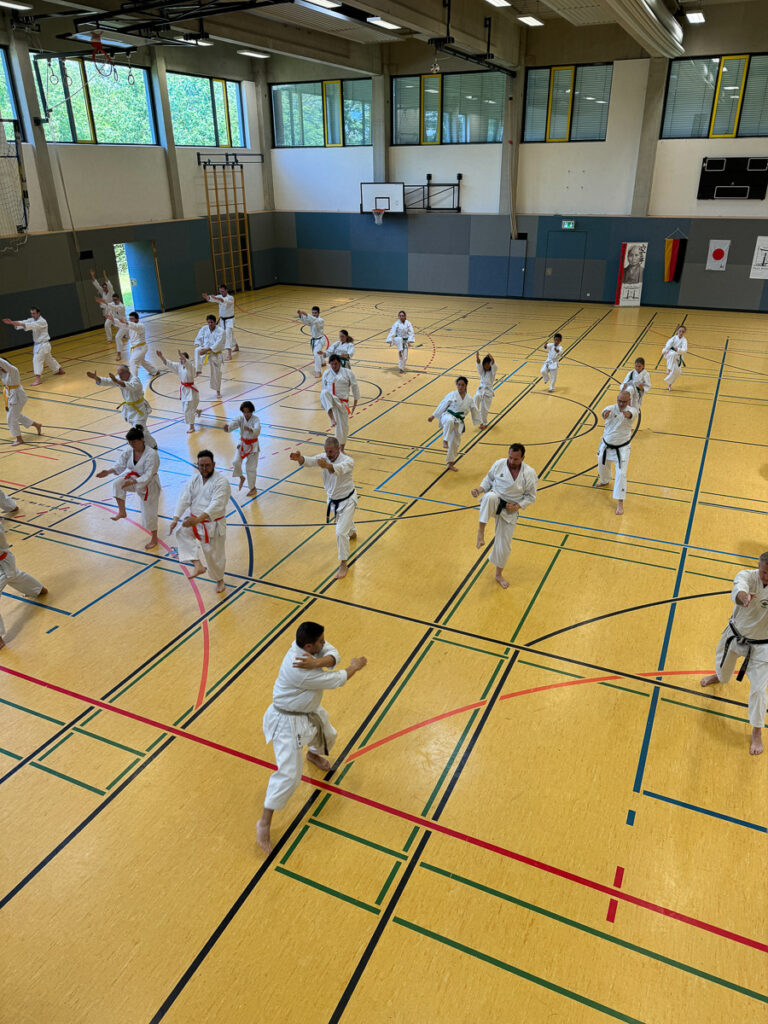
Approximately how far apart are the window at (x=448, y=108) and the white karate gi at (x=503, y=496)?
22174 millimetres

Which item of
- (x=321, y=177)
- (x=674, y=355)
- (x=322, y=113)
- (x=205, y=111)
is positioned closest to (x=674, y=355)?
(x=674, y=355)

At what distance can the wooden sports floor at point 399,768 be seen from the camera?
434cm

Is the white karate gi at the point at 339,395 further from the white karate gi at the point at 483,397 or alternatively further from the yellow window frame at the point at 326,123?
the yellow window frame at the point at 326,123

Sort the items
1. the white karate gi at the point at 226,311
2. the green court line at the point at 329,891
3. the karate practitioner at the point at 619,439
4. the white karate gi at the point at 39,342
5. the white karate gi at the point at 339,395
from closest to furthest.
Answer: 1. the green court line at the point at 329,891
2. the karate practitioner at the point at 619,439
3. the white karate gi at the point at 339,395
4. the white karate gi at the point at 39,342
5. the white karate gi at the point at 226,311

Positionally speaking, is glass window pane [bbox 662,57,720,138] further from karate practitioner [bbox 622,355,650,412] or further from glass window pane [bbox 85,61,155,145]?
glass window pane [bbox 85,61,155,145]

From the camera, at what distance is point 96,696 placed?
6.69 meters

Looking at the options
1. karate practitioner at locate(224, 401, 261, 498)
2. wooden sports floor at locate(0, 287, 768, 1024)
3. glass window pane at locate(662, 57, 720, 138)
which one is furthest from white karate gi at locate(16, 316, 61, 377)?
glass window pane at locate(662, 57, 720, 138)

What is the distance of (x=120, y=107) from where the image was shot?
22484 millimetres

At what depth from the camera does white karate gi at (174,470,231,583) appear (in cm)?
773

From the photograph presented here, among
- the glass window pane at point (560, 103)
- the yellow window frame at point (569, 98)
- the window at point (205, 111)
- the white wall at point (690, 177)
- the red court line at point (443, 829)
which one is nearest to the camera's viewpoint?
the red court line at point (443, 829)

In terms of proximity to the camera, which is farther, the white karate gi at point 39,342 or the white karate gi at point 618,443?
the white karate gi at point 39,342

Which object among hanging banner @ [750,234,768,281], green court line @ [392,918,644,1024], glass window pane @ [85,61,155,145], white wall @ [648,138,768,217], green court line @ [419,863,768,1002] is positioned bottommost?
green court line @ [392,918,644,1024]

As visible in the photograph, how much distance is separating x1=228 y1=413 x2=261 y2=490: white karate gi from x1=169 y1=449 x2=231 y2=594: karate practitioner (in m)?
2.29

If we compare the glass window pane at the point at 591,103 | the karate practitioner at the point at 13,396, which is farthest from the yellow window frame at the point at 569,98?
the karate practitioner at the point at 13,396
